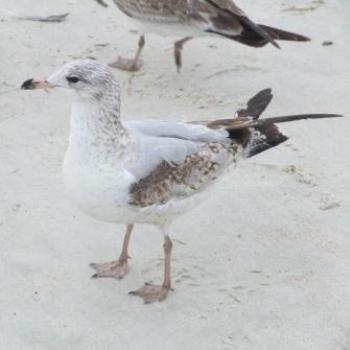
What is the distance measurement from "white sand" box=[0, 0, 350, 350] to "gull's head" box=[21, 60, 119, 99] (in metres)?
1.03

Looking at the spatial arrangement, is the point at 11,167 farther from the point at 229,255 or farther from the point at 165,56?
the point at 165,56

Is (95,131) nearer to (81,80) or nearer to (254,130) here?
(81,80)

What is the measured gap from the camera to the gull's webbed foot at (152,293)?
4494mm

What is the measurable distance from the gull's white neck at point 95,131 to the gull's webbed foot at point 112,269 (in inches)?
29.7

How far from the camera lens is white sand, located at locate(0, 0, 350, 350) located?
14.2 ft

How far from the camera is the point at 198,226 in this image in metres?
5.10

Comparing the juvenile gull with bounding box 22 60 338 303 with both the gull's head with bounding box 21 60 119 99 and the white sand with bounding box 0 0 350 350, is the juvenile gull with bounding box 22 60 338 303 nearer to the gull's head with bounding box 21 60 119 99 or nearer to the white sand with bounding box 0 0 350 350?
the gull's head with bounding box 21 60 119 99

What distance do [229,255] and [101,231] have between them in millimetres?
716

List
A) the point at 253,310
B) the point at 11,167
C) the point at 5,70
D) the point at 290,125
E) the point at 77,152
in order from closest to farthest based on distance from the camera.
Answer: the point at 77,152 < the point at 253,310 < the point at 11,167 < the point at 290,125 < the point at 5,70

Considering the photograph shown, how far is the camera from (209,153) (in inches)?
178

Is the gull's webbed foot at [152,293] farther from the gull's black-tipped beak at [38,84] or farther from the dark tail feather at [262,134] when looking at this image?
the gull's black-tipped beak at [38,84]

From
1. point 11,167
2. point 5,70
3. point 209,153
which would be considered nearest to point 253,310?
point 209,153

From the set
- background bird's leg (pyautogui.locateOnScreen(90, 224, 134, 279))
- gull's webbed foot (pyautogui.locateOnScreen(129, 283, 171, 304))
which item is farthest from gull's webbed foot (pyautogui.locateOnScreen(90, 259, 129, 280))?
gull's webbed foot (pyautogui.locateOnScreen(129, 283, 171, 304))

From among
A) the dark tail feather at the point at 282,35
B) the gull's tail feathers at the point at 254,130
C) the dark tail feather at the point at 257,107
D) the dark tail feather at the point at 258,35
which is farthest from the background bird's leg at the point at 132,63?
the gull's tail feathers at the point at 254,130
